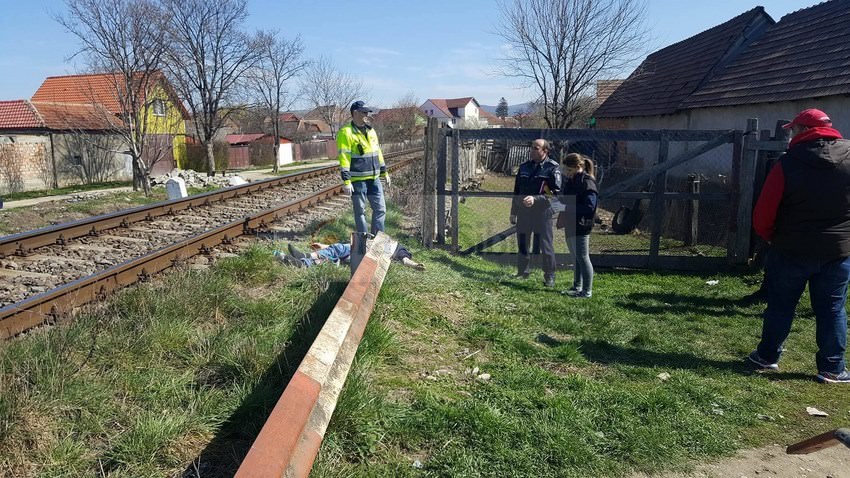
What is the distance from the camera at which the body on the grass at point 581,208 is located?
6668 mm

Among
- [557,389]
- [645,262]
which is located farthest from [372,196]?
[557,389]

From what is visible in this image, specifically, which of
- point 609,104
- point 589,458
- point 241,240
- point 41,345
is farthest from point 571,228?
point 609,104

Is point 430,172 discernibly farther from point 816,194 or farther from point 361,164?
point 816,194

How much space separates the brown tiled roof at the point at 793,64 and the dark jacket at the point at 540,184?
8.01 meters

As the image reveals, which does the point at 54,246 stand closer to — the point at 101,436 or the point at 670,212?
the point at 101,436

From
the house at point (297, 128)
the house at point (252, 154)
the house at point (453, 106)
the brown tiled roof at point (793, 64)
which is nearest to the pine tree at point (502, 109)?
the house at point (453, 106)

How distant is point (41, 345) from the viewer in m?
3.51

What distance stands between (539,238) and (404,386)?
4.57m

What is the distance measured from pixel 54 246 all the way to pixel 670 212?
34.5 feet

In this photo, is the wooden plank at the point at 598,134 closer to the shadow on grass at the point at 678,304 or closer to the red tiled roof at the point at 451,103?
the shadow on grass at the point at 678,304

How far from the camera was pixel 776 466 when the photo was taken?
3266 mm

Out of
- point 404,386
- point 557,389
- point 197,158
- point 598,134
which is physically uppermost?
point 598,134

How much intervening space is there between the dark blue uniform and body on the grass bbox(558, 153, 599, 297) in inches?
12.6

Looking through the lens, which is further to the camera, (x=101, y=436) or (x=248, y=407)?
(x=248, y=407)
